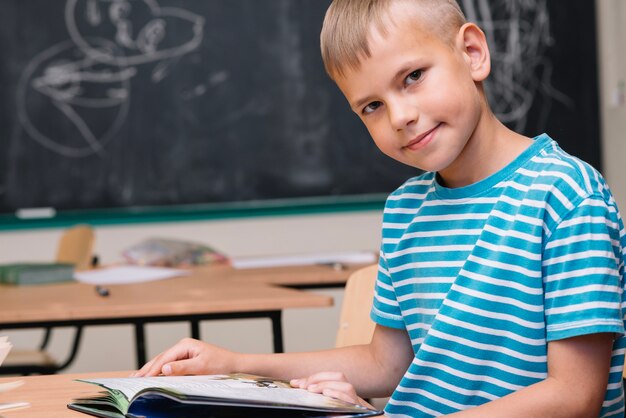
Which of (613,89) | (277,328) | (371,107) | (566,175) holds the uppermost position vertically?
(613,89)

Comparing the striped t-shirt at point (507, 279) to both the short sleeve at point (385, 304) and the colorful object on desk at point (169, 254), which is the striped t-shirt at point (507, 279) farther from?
the colorful object on desk at point (169, 254)

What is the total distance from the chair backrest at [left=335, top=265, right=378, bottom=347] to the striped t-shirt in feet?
1.21

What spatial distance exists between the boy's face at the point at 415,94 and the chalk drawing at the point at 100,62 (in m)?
3.38

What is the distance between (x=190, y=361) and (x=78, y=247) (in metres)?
2.48

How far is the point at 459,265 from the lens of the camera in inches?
47.0

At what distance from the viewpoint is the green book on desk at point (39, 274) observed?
2.85 m

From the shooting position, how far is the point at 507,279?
1.10 m

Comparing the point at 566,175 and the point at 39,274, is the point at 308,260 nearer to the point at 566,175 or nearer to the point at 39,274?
the point at 39,274

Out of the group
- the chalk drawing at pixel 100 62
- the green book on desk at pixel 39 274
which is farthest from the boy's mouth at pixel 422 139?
the chalk drawing at pixel 100 62

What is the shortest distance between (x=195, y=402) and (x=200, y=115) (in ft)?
11.8

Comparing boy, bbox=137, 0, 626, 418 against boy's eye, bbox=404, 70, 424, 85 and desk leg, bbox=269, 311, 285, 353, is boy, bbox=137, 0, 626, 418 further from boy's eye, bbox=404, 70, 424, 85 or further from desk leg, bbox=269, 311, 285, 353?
desk leg, bbox=269, 311, 285, 353

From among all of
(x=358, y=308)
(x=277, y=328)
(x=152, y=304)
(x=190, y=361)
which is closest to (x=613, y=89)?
(x=277, y=328)

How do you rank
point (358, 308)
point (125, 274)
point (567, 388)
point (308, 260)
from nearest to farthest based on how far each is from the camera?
point (567, 388)
point (358, 308)
point (125, 274)
point (308, 260)

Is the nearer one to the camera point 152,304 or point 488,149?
point 488,149
